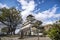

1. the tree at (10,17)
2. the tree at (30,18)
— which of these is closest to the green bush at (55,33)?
the tree at (30,18)

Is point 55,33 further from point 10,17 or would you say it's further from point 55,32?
point 10,17

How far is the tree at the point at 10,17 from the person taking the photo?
7832 millimetres

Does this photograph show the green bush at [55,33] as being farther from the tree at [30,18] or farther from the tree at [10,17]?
the tree at [10,17]

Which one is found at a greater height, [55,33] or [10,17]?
[10,17]

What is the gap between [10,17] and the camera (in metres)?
7.95

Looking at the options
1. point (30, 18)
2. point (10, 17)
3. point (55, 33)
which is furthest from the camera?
point (10, 17)

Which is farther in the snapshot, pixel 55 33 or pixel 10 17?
pixel 10 17

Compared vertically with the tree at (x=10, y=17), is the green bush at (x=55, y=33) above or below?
below

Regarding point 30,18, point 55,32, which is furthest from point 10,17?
point 55,32

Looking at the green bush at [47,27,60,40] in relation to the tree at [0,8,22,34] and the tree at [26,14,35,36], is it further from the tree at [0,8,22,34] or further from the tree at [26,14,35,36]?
the tree at [0,8,22,34]

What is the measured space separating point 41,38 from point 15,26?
150 cm

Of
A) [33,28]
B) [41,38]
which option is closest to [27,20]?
[33,28]

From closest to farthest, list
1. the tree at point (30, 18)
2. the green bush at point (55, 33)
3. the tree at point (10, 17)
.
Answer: the green bush at point (55, 33), the tree at point (30, 18), the tree at point (10, 17)

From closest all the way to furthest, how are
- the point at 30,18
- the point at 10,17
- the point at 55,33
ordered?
the point at 55,33, the point at 30,18, the point at 10,17
